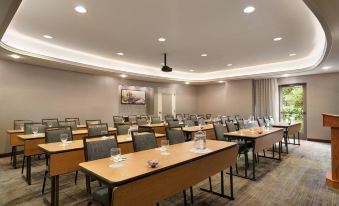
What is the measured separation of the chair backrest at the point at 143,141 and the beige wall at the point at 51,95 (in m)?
4.98

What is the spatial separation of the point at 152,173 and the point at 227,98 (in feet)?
30.1

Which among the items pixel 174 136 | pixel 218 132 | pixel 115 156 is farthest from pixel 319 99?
pixel 115 156

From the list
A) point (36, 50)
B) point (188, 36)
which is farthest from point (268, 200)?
point (36, 50)

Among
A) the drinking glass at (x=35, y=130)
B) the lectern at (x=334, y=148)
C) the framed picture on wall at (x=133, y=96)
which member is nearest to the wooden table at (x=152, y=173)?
the lectern at (x=334, y=148)

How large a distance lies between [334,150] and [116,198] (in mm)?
3565

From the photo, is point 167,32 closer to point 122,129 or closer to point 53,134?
point 122,129

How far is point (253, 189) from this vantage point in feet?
10.9

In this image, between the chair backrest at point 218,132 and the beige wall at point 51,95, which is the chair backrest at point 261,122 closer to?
the chair backrest at point 218,132

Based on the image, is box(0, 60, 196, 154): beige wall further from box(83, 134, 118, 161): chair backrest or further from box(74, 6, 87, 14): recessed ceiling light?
box(83, 134, 118, 161): chair backrest

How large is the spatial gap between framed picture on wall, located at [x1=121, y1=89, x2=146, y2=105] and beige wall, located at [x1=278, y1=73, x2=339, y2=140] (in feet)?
22.5

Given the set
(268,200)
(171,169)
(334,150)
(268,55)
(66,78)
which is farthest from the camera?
(66,78)

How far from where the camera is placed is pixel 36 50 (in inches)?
207

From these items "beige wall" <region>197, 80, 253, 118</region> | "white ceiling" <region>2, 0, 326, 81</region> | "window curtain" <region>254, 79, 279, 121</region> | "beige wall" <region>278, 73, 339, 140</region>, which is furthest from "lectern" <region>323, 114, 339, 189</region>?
"beige wall" <region>197, 80, 253, 118</region>

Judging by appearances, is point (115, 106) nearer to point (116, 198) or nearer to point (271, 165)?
point (271, 165)
